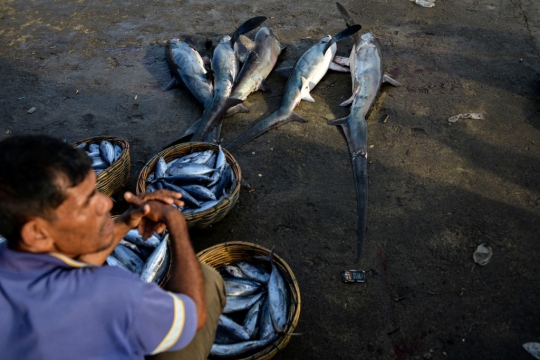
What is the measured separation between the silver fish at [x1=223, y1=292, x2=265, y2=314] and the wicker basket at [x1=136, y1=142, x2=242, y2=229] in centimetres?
67

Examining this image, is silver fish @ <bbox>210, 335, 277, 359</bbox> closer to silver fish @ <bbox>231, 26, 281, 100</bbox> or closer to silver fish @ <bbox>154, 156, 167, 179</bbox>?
silver fish @ <bbox>154, 156, 167, 179</bbox>

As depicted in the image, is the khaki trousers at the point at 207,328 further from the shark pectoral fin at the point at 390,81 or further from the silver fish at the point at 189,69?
the shark pectoral fin at the point at 390,81

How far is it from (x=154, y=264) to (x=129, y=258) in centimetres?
25

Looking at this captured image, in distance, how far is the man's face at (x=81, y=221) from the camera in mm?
1531

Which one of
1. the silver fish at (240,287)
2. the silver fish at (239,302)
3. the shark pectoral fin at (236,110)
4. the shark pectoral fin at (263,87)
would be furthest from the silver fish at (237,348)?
the shark pectoral fin at (263,87)

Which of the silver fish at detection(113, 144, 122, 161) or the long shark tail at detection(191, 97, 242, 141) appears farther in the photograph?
the long shark tail at detection(191, 97, 242, 141)

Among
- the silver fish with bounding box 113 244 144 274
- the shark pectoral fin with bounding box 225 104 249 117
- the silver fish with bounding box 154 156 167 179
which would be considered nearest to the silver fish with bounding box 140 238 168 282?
the silver fish with bounding box 113 244 144 274

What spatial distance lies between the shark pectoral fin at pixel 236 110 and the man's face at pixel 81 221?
131 inches

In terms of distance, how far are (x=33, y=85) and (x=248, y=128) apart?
2.90m

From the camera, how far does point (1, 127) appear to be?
491cm

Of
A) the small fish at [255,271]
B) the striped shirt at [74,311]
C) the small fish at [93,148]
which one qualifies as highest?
the striped shirt at [74,311]

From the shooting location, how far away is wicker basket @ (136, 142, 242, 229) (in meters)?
3.34

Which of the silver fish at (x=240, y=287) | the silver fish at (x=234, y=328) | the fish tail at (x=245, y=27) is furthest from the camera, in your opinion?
the fish tail at (x=245, y=27)

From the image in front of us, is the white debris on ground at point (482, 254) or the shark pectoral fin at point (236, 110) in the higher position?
the shark pectoral fin at point (236, 110)
